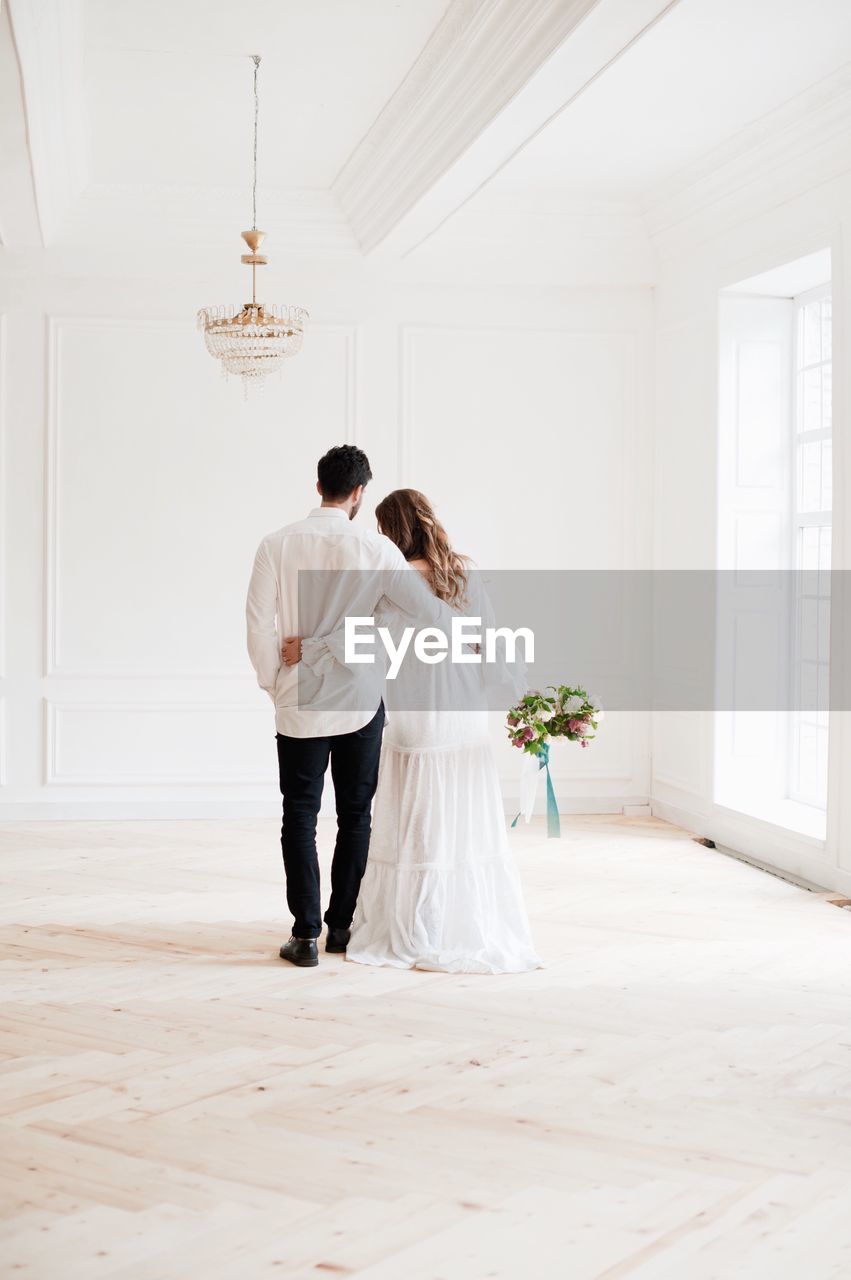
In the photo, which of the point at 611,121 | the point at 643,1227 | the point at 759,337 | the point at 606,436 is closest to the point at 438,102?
the point at 611,121

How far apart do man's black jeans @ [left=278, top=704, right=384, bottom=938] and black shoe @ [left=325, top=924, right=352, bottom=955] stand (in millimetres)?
148

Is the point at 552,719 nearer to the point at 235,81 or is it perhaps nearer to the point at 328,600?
the point at 328,600

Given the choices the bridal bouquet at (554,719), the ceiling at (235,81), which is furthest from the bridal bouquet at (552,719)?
the ceiling at (235,81)

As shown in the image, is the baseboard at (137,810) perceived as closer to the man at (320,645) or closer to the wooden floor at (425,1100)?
the wooden floor at (425,1100)

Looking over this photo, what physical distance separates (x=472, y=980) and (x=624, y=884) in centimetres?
172

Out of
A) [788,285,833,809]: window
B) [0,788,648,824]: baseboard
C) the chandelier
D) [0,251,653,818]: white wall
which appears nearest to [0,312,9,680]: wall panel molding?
[0,251,653,818]: white wall

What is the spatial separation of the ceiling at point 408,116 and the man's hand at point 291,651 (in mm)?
2126

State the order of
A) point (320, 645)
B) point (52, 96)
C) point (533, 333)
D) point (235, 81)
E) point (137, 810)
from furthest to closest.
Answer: point (533, 333)
point (137, 810)
point (235, 81)
point (52, 96)
point (320, 645)

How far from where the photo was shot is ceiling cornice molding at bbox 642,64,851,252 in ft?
18.3

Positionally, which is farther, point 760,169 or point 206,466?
point 206,466

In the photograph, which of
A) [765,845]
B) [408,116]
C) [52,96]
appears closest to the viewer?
[52,96]

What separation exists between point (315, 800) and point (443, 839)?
459 mm

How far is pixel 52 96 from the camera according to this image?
525cm

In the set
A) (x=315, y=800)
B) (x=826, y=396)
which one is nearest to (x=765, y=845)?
(x=826, y=396)
